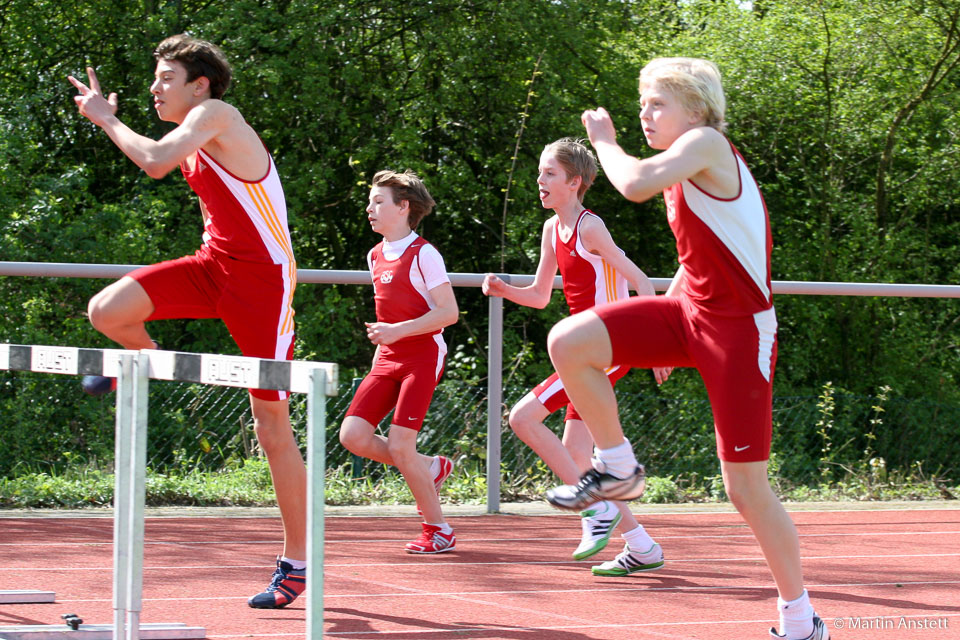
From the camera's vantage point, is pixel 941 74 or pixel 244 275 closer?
pixel 244 275

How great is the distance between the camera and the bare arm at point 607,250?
5.16 metres

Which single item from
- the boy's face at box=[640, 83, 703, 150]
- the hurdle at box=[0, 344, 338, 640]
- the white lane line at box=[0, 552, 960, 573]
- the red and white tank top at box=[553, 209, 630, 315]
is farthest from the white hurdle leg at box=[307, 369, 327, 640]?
the red and white tank top at box=[553, 209, 630, 315]

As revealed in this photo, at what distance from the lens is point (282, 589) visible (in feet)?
14.6

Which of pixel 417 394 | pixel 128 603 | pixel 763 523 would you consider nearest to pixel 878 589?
pixel 763 523

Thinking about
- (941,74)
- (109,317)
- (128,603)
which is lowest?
(128,603)

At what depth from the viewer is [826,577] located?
5.59 m

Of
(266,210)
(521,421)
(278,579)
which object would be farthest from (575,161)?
(278,579)

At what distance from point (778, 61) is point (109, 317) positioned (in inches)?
500

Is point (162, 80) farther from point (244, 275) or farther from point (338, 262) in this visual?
point (338, 262)

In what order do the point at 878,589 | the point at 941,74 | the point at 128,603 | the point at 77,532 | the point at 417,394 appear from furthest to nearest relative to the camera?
the point at 941,74 → the point at 77,532 → the point at 417,394 → the point at 878,589 → the point at 128,603

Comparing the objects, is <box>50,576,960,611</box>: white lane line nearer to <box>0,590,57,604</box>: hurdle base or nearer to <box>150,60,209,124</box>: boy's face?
<box>0,590,57,604</box>: hurdle base

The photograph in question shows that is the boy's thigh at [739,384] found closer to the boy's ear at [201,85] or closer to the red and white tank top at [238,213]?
the red and white tank top at [238,213]

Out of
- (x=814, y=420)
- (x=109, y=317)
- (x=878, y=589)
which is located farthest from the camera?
(x=814, y=420)

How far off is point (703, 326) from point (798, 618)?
987 millimetres
